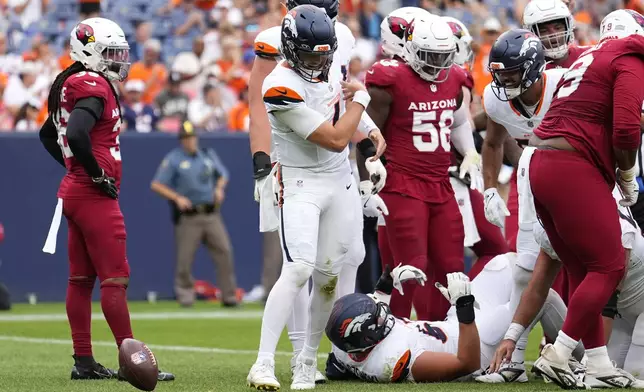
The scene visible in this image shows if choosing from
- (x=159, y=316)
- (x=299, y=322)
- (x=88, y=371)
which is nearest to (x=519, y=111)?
(x=299, y=322)

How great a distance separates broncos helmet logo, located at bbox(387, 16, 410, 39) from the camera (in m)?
7.62

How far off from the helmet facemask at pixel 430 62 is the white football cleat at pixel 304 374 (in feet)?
6.53

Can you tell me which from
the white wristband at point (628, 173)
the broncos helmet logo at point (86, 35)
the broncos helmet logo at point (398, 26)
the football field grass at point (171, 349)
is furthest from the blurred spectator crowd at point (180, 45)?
the white wristband at point (628, 173)

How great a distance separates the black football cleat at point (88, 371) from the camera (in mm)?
6785

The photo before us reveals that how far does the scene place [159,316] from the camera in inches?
465

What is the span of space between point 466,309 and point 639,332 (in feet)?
2.95

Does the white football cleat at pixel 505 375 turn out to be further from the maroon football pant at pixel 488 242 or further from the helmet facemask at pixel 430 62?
the helmet facemask at pixel 430 62

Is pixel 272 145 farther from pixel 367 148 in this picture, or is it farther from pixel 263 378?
pixel 263 378

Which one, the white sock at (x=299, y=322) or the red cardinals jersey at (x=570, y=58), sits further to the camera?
the red cardinals jersey at (x=570, y=58)

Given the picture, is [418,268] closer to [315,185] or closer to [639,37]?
[315,185]

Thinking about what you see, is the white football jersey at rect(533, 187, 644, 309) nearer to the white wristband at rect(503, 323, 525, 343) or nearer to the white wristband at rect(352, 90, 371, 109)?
the white wristband at rect(503, 323, 525, 343)

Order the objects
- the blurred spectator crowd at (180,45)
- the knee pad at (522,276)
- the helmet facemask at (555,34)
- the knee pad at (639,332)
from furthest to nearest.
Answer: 1. the blurred spectator crowd at (180,45)
2. the helmet facemask at (555,34)
3. the knee pad at (522,276)
4. the knee pad at (639,332)

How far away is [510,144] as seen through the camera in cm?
788

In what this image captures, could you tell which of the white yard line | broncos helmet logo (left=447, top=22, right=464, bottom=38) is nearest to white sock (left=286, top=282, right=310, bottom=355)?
broncos helmet logo (left=447, top=22, right=464, bottom=38)
